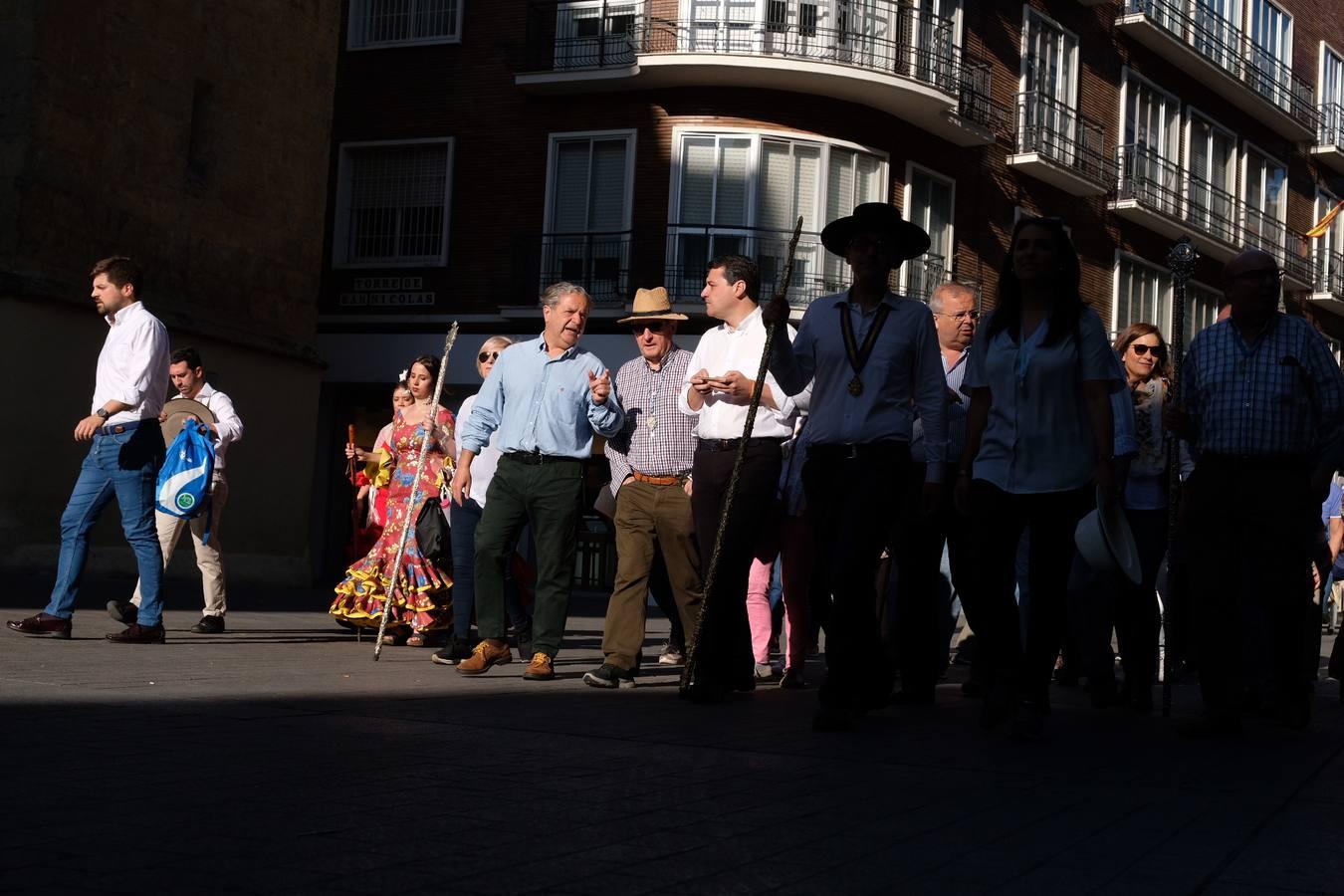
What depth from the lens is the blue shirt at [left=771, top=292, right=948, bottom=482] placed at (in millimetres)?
7332

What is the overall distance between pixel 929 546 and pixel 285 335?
1731 cm

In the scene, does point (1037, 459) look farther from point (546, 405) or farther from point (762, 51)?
point (762, 51)

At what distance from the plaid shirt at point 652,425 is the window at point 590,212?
18505 mm

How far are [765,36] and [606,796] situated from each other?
2393 cm

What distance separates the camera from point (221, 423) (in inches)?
473

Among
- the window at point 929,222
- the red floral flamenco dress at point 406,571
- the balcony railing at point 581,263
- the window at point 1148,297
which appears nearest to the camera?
the red floral flamenco dress at point 406,571

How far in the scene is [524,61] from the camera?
2889 cm

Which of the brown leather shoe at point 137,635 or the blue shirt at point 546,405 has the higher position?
the blue shirt at point 546,405

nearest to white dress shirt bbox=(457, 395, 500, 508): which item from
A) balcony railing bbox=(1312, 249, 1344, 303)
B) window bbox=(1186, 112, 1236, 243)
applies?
window bbox=(1186, 112, 1236, 243)

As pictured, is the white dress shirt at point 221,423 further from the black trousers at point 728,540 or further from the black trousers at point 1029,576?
the black trousers at point 1029,576

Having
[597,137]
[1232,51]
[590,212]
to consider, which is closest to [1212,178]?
[1232,51]

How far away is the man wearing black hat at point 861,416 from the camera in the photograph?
7.19m

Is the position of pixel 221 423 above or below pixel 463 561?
above

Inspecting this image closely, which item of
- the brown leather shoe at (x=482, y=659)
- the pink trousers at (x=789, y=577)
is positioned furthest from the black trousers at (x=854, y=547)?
the brown leather shoe at (x=482, y=659)
